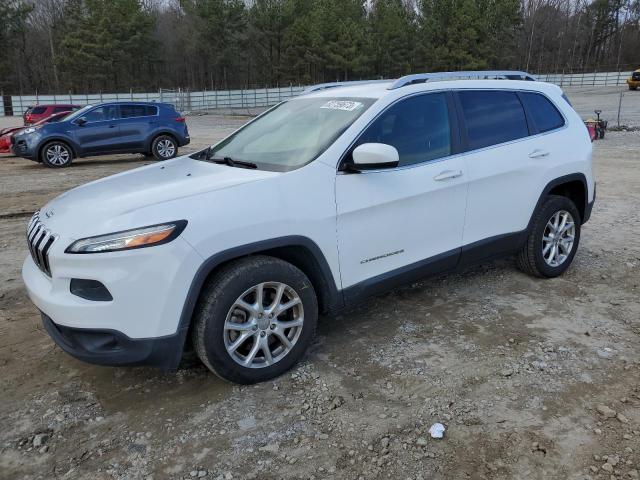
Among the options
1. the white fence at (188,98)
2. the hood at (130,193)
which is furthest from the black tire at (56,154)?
the white fence at (188,98)

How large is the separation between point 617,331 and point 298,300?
7.65 feet

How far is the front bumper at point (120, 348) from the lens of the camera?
2811 millimetres

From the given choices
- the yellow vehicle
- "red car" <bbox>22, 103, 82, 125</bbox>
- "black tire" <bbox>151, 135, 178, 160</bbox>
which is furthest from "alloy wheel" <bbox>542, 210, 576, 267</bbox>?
the yellow vehicle

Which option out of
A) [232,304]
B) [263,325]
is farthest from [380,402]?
[232,304]

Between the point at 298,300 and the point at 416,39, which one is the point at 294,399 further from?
the point at 416,39

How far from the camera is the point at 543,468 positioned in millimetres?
2551

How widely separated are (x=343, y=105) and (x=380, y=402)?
1992 mm

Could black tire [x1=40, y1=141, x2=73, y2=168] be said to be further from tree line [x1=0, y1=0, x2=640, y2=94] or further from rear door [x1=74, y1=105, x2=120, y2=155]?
tree line [x1=0, y1=0, x2=640, y2=94]

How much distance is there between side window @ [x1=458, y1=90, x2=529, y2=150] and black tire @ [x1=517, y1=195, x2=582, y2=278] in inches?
26.4

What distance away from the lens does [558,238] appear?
15.9ft

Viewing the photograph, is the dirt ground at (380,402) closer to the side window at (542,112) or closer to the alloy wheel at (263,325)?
the alloy wheel at (263,325)

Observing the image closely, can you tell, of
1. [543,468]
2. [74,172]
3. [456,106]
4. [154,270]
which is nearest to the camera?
[543,468]

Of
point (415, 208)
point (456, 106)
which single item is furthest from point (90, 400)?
point (456, 106)

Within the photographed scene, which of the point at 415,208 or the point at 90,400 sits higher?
the point at 415,208
